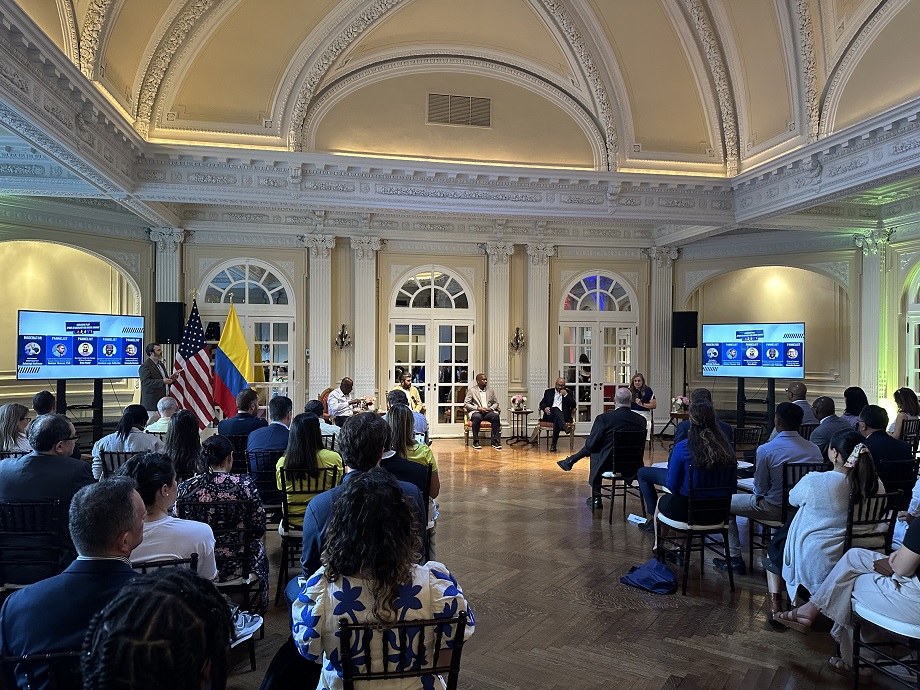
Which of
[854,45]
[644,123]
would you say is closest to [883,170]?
[854,45]

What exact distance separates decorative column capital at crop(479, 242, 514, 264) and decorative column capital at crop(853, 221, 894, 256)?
5945 mm

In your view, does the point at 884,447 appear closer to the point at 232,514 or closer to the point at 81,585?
the point at 232,514

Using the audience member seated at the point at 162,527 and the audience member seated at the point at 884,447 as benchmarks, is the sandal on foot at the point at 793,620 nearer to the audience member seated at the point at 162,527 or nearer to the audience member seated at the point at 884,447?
the audience member seated at the point at 884,447

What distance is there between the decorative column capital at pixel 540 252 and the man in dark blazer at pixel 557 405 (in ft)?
7.66

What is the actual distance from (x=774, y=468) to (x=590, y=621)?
5.88ft

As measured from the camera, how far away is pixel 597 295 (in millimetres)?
12422

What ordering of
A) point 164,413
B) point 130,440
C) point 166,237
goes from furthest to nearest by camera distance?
point 166,237, point 164,413, point 130,440

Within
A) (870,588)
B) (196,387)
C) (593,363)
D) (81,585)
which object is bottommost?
(870,588)

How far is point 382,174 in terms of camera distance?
29.3ft

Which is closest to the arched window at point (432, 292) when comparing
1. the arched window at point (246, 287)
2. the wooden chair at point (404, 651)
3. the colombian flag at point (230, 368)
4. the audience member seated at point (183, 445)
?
the arched window at point (246, 287)

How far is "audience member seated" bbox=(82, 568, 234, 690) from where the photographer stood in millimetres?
973

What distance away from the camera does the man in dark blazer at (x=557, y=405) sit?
1083 cm

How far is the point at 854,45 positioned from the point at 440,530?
7.47 metres

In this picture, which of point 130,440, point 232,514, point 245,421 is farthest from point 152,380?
point 232,514
